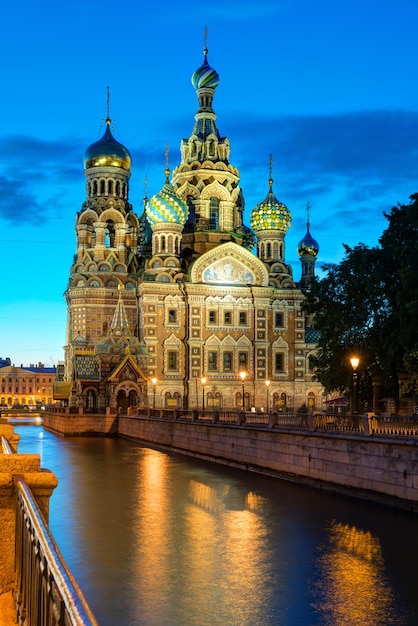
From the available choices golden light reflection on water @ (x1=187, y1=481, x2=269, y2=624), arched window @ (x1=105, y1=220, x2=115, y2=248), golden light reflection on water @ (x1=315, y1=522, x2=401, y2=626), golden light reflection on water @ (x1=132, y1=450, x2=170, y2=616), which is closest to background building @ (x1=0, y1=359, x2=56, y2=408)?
arched window @ (x1=105, y1=220, x2=115, y2=248)

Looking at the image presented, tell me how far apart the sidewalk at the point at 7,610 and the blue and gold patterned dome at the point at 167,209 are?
54.1m

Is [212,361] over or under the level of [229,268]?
under

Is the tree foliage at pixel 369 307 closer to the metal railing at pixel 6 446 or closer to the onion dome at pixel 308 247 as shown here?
the metal railing at pixel 6 446

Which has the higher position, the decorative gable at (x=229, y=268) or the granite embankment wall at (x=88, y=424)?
the decorative gable at (x=229, y=268)

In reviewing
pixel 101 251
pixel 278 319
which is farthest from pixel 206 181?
pixel 278 319

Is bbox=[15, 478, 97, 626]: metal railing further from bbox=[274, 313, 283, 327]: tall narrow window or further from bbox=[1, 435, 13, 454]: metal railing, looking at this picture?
bbox=[274, 313, 283, 327]: tall narrow window

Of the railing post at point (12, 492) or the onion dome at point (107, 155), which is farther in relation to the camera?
the onion dome at point (107, 155)

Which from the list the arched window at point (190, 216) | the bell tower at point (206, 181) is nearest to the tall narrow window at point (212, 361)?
the bell tower at point (206, 181)

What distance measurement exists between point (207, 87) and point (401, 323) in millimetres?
46648

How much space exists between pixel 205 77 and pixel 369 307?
42919mm

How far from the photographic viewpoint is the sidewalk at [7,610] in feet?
24.4

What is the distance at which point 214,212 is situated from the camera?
66750mm

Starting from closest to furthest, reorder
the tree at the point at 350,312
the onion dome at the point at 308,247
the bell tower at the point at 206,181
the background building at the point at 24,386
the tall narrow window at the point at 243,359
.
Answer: the tree at the point at 350,312 → the tall narrow window at the point at 243,359 → the bell tower at the point at 206,181 → the onion dome at the point at 308,247 → the background building at the point at 24,386

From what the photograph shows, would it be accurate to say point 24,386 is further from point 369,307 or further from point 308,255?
point 369,307
